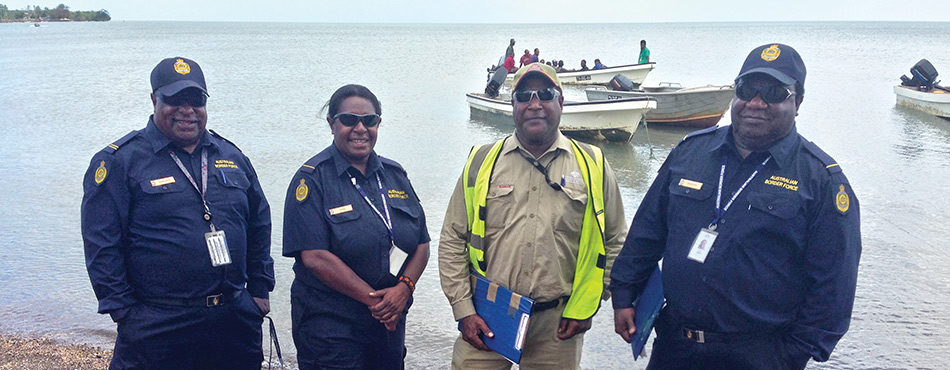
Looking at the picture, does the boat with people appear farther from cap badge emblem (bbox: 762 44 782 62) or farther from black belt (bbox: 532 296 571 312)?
black belt (bbox: 532 296 571 312)

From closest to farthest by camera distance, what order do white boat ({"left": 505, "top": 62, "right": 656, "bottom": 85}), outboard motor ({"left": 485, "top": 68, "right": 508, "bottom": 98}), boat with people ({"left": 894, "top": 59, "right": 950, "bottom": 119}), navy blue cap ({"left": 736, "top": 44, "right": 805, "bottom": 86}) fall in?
navy blue cap ({"left": 736, "top": 44, "right": 805, "bottom": 86}), outboard motor ({"left": 485, "top": 68, "right": 508, "bottom": 98}), boat with people ({"left": 894, "top": 59, "right": 950, "bottom": 119}), white boat ({"left": 505, "top": 62, "right": 656, "bottom": 85})

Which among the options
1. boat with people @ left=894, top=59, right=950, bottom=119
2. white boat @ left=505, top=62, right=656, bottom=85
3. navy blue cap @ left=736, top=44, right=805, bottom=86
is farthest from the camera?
white boat @ left=505, top=62, right=656, bottom=85

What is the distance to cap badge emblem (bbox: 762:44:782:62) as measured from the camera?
9.12ft

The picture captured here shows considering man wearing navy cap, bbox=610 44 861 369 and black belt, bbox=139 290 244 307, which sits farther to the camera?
black belt, bbox=139 290 244 307

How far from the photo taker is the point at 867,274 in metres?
7.50

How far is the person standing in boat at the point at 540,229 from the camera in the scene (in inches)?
127

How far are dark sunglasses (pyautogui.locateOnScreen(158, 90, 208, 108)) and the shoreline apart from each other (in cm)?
236

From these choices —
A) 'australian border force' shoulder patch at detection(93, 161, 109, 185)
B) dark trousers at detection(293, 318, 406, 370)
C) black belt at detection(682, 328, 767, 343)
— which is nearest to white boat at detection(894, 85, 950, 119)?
black belt at detection(682, 328, 767, 343)

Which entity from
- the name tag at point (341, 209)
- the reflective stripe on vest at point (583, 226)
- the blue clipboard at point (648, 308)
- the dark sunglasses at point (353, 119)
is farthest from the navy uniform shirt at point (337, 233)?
the blue clipboard at point (648, 308)

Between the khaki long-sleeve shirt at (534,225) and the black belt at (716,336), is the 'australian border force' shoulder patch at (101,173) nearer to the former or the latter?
the khaki long-sleeve shirt at (534,225)

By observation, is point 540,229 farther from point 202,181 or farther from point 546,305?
point 202,181

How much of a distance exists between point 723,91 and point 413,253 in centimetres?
1535

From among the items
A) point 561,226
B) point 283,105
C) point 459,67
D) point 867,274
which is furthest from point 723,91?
point 459,67

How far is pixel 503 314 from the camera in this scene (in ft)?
10.7
